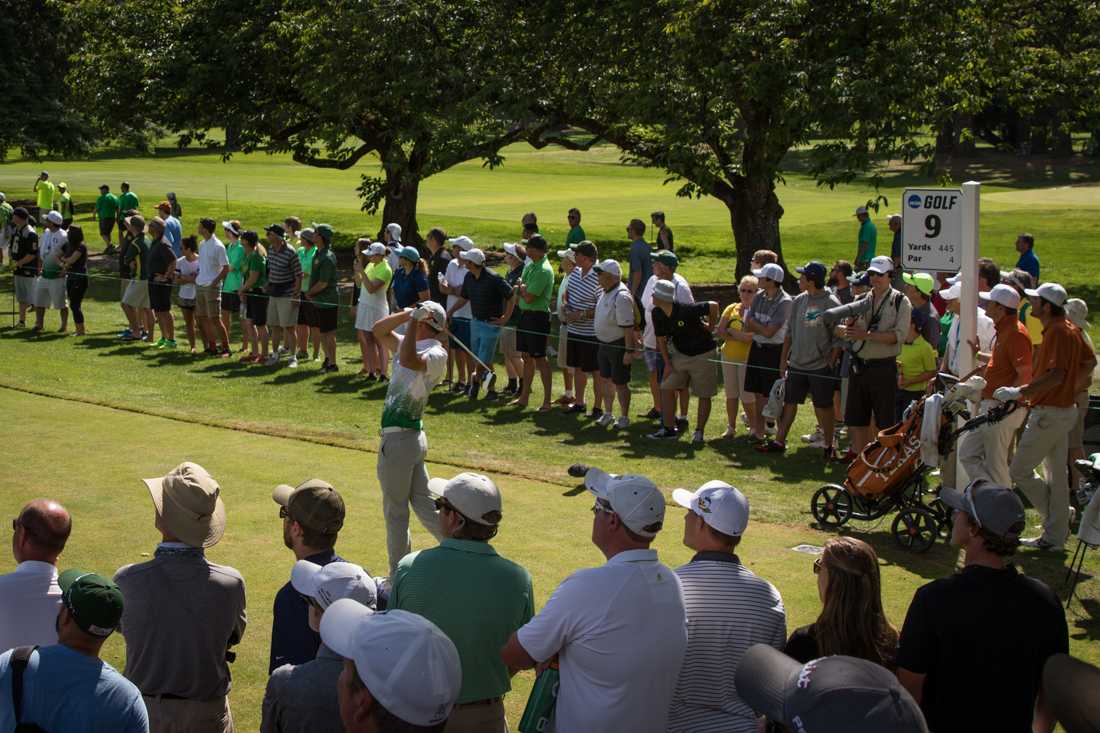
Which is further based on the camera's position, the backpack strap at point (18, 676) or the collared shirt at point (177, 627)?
the collared shirt at point (177, 627)

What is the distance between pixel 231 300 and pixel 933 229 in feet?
40.5

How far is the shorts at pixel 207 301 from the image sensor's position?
65.4 feet

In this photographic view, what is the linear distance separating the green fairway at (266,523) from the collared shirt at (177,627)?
5.05 feet

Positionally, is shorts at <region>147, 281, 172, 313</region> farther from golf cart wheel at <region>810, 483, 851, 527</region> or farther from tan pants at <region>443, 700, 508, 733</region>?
tan pants at <region>443, 700, 508, 733</region>

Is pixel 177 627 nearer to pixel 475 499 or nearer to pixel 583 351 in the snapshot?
pixel 475 499

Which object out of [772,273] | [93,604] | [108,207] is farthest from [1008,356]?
[108,207]

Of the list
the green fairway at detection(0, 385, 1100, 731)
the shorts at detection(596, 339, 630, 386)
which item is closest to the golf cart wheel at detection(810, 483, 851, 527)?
the green fairway at detection(0, 385, 1100, 731)

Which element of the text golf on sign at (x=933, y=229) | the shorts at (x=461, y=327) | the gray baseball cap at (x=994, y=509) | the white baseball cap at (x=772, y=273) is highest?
the text golf on sign at (x=933, y=229)

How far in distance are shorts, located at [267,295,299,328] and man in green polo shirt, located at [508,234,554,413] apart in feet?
13.7

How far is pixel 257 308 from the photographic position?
776 inches

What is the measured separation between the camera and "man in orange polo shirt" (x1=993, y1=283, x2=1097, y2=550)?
10.5 meters

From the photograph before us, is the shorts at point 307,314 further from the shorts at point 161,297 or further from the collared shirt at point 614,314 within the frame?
the collared shirt at point 614,314

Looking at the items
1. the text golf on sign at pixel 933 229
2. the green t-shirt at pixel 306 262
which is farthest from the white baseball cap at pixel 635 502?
the green t-shirt at pixel 306 262

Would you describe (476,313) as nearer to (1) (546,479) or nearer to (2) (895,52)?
(1) (546,479)
